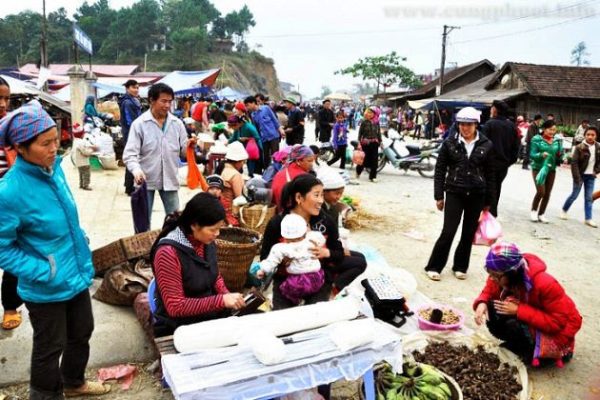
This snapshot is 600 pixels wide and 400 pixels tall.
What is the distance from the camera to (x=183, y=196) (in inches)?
321

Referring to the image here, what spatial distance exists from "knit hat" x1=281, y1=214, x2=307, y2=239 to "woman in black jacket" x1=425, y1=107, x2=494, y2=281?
2363 millimetres

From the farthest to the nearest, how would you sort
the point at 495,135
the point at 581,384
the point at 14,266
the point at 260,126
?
1. the point at 260,126
2. the point at 495,135
3. the point at 581,384
4. the point at 14,266

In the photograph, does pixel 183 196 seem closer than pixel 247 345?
No

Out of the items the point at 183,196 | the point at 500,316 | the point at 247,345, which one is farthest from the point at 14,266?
the point at 183,196

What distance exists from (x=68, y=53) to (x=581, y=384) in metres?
80.5

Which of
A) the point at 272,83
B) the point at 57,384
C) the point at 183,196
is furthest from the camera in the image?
the point at 272,83

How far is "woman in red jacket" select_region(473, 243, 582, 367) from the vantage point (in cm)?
334

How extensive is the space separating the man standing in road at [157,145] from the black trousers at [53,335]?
1725 mm

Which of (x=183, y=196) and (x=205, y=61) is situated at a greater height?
(x=205, y=61)

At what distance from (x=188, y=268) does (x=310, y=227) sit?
1.08 metres

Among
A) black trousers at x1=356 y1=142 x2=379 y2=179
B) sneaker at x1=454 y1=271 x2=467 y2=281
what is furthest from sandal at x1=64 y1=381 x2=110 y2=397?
black trousers at x1=356 y1=142 x2=379 y2=179

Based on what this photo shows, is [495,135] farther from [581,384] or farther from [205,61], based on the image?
[205,61]

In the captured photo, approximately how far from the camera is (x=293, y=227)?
127 inches

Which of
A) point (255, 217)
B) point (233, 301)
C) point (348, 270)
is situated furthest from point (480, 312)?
point (255, 217)
